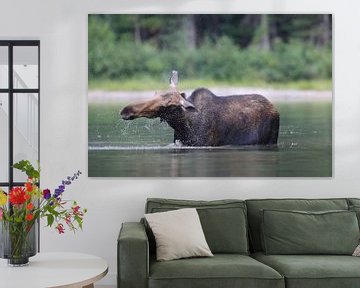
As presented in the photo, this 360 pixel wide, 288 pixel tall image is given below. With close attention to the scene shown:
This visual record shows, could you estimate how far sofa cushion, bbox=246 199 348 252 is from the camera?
4.88m

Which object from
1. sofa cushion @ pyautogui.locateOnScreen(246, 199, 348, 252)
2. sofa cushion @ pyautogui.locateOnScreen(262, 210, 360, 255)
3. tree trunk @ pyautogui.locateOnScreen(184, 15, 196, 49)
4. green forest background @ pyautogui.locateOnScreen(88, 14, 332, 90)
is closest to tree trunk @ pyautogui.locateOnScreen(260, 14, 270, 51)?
green forest background @ pyautogui.locateOnScreen(88, 14, 332, 90)

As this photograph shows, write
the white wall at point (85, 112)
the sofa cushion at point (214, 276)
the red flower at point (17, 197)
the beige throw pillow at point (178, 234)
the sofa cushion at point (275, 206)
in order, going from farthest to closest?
the white wall at point (85, 112) → the sofa cushion at point (275, 206) → the beige throw pillow at point (178, 234) → the sofa cushion at point (214, 276) → the red flower at point (17, 197)

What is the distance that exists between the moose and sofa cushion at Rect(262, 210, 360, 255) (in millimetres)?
774

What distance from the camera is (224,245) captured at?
15.4 ft

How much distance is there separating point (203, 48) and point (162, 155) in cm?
96

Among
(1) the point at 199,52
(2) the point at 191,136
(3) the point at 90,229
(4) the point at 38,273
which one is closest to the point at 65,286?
(4) the point at 38,273

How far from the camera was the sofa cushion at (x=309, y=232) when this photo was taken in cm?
465

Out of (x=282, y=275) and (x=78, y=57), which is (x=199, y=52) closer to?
(x=78, y=57)

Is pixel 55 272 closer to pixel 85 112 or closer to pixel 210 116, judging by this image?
pixel 85 112

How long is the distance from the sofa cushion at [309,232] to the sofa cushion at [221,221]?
0.18 m

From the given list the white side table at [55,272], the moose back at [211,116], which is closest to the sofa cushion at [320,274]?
the white side table at [55,272]

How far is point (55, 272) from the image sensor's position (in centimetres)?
368

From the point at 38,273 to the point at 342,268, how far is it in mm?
1958

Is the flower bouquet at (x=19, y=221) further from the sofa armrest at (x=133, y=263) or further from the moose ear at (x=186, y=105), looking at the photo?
the moose ear at (x=186, y=105)
